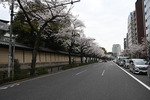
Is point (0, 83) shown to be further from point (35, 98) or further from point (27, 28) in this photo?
point (27, 28)

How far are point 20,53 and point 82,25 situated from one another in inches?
612

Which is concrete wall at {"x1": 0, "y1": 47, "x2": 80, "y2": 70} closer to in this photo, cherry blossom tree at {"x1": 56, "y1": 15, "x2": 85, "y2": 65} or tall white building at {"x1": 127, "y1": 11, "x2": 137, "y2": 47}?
cherry blossom tree at {"x1": 56, "y1": 15, "x2": 85, "y2": 65}

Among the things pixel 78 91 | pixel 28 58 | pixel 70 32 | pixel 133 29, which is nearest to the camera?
pixel 78 91

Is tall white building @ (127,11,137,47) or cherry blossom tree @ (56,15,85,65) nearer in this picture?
cherry blossom tree @ (56,15,85,65)

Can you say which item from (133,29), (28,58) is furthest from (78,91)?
(133,29)

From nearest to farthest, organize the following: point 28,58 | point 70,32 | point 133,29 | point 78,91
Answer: point 78,91
point 28,58
point 70,32
point 133,29

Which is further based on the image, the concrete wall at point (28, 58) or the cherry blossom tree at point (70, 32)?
the cherry blossom tree at point (70, 32)

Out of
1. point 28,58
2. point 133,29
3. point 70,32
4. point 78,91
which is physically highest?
point 133,29

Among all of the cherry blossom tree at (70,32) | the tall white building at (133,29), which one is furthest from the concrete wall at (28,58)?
the tall white building at (133,29)

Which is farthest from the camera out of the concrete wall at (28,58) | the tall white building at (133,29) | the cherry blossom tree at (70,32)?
the tall white building at (133,29)

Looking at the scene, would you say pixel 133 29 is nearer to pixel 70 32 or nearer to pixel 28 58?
pixel 70 32

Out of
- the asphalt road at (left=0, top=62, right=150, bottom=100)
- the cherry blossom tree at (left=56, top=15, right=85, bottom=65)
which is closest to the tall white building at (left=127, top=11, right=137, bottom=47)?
the cherry blossom tree at (left=56, top=15, right=85, bottom=65)

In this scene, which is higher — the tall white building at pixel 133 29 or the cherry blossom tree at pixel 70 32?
the tall white building at pixel 133 29

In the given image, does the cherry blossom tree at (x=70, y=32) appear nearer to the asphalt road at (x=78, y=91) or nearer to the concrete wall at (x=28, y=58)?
the concrete wall at (x=28, y=58)
